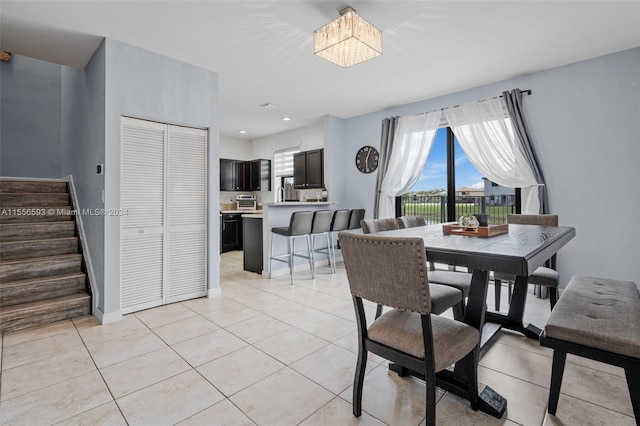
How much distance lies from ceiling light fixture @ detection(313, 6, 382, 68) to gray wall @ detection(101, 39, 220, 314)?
168cm

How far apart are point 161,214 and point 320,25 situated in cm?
249

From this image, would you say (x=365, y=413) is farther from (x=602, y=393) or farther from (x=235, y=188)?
(x=235, y=188)

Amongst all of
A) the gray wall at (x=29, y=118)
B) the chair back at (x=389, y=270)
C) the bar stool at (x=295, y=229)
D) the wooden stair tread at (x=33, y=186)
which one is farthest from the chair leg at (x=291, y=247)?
the gray wall at (x=29, y=118)

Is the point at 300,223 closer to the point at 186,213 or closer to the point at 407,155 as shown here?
the point at 186,213

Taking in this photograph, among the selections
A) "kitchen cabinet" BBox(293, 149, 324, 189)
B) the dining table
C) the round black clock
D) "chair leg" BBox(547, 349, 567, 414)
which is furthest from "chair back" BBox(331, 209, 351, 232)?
"chair leg" BBox(547, 349, 567, 414)

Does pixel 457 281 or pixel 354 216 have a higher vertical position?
pixel 354 216

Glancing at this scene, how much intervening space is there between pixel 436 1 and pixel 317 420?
3009 mm

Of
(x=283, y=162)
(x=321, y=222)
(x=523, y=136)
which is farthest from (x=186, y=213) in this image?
(x=523, y=136)

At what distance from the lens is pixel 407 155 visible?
489cm

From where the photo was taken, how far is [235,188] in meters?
7.44

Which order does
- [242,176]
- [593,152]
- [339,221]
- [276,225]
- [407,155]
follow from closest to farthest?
[593,152]
[276,225]
[339,221]
[407,155]
[242,176]

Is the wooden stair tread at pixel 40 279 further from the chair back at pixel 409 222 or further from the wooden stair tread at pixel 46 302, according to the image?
the chair back at pixel 409 222

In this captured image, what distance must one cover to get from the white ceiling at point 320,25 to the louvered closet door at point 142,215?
90 centimetres

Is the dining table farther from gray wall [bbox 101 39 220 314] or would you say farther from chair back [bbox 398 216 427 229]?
gray wall [bbox 101 39 220 314]
